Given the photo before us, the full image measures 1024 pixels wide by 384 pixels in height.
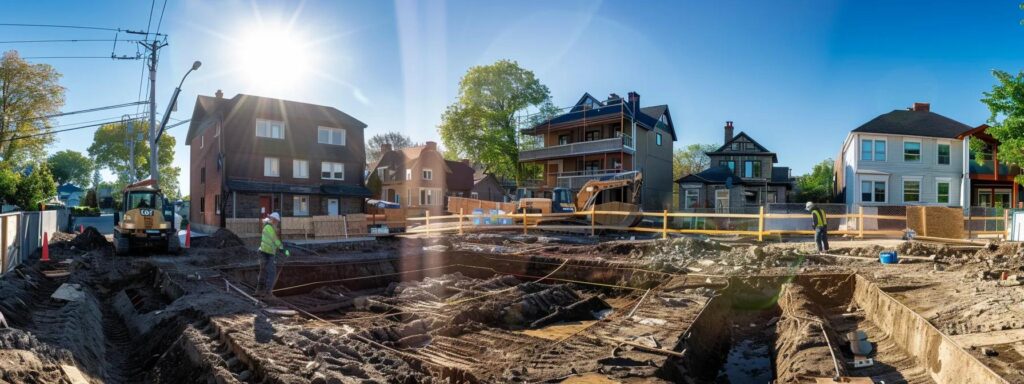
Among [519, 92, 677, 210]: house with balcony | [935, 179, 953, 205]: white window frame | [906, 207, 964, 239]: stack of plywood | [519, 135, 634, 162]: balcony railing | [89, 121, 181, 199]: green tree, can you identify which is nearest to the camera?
[906, 207, 964, 239]: stack of plywood

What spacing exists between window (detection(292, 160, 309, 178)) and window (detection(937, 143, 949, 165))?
3662cm

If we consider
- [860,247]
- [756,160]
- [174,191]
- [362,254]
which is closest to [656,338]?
[860,247]

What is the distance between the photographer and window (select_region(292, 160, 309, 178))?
31.1 metres

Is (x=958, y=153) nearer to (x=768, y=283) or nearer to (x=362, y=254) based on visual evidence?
(x=768, y=283)

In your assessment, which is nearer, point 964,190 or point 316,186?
point 964,190

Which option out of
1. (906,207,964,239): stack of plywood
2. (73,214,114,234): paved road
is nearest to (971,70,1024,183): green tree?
(906,207,964,239): stack of plywood

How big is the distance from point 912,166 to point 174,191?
3170 inches

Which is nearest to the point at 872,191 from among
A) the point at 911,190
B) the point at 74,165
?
the point at 911,190

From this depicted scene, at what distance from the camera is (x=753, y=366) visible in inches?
315

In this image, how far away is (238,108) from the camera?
29.2 metres

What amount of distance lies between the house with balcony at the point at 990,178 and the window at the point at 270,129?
38389mm

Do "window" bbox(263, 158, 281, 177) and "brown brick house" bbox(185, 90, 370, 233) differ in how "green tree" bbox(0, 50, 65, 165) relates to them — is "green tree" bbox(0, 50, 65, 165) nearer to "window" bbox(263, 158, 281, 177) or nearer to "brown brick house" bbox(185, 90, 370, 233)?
"brown brick house" bbox(185, 90, 370, 233)

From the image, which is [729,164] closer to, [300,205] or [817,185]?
[817,185]

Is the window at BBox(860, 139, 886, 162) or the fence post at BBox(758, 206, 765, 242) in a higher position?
the window at BBox(860, 139, 886, 162)
